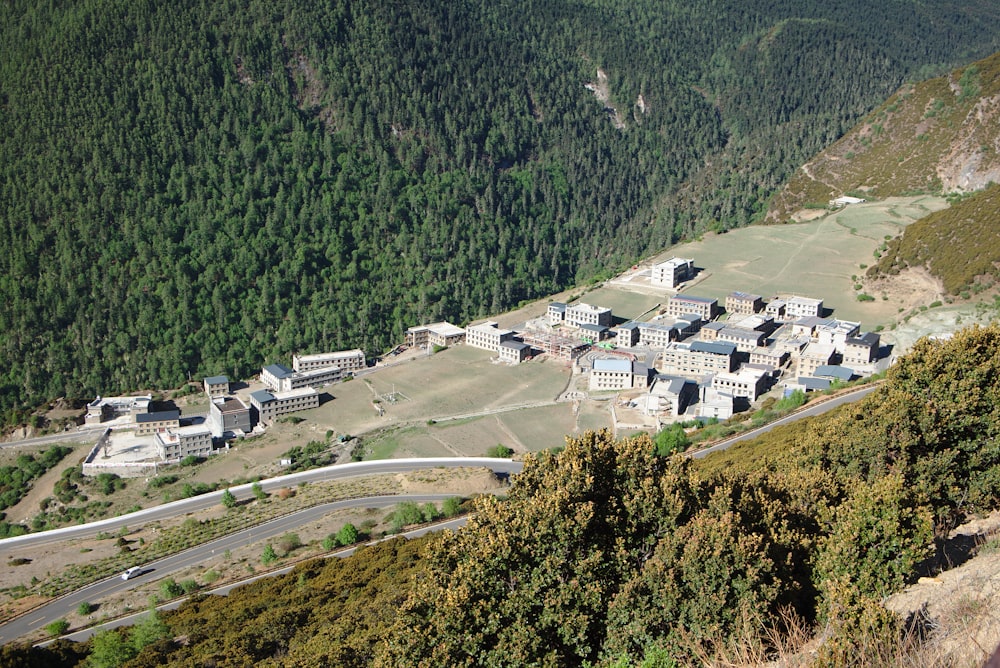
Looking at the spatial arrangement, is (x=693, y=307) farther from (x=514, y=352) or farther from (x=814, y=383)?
(x=814, y=383)

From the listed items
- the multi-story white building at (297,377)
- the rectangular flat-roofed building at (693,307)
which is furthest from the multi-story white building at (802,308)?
the multi-story white building at (297,377)

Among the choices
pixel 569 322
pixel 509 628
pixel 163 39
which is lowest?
pixel 569 322

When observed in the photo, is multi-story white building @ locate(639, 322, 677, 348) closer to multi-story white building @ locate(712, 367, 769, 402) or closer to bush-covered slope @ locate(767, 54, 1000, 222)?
multi-story white building @ locate(712, 367, 769, 402)

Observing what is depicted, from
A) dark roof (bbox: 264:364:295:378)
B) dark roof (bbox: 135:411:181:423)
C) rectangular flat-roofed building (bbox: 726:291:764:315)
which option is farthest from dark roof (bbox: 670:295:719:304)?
dark roof (bbox: 135:411:181:423)

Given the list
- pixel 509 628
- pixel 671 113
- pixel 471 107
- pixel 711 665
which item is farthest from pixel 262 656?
pixel 671 113

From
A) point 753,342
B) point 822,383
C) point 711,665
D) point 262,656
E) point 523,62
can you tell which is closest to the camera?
point 711,665

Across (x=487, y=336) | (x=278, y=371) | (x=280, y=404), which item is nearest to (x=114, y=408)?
(x=278, y=371)

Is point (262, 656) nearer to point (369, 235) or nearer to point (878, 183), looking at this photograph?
point (369, 235)
